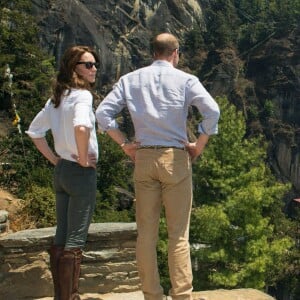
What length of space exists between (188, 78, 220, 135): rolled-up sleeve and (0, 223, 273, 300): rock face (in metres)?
1.58

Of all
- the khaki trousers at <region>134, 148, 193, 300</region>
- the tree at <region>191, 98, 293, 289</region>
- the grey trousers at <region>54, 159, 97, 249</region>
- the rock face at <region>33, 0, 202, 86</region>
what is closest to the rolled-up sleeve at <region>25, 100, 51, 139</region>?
the grey trousers at <region>54, 159, 97, 249</region>

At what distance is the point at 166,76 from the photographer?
3410 millimetres

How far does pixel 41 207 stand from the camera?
10.8m

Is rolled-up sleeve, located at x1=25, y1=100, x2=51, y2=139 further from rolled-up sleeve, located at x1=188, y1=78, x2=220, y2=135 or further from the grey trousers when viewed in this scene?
rolled-up sleeve, located at x1=188, y1=78, x2=220, y2=135

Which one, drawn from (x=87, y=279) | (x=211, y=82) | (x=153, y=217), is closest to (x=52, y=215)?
(x=87, y=279)

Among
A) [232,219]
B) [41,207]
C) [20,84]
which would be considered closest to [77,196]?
[41,207]

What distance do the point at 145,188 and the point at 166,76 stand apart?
2.40ft

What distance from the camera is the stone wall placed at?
4.43 meters

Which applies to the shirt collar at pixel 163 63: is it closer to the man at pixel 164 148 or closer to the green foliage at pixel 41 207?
the man at pixel 164 148

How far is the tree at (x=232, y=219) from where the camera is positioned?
18427 millimetres

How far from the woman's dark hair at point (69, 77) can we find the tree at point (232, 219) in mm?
15337

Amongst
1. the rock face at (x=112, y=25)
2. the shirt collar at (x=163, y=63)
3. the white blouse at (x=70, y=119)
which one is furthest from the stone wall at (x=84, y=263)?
the rock face at (x=112, y=25)

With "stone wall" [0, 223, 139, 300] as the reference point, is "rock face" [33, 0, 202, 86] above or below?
above

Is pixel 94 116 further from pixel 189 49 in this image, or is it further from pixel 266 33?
pixel 266 33
